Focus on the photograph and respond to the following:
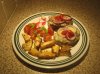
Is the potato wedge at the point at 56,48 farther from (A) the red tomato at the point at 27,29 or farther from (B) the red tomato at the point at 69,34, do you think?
(A) the red tomato at the point at 27,29

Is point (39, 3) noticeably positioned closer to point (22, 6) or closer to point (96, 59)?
point (22, 6)

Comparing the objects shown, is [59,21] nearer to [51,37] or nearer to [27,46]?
[51,37]

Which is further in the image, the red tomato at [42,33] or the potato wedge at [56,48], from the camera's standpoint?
the red tomato at [42,33]

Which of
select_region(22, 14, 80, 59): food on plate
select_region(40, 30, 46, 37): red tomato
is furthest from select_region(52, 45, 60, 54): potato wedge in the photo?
select_region(40, 30, 46, 37): red tomato

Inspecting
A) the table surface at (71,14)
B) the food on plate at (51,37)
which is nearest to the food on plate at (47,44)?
the food on plate at (51,37)

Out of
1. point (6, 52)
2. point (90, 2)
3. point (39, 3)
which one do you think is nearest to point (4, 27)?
point (6, 52)

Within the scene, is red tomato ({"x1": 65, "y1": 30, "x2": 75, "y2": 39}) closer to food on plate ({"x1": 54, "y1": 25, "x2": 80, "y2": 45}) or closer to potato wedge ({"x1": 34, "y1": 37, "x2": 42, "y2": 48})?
food on plate ({"x1": 54, "y1": 25, "x2": 80, "y2": 45})
